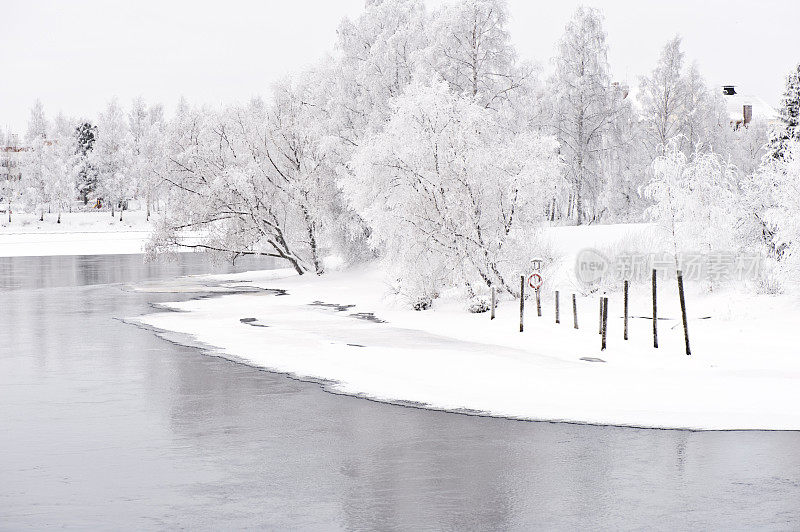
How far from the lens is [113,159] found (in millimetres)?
122000

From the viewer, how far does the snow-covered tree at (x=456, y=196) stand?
3047 cm

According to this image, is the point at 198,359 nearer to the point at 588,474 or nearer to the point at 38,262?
the point at 588,474

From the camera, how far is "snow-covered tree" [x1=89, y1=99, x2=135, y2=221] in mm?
117238

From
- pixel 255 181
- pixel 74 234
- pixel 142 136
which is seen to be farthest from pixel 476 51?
pixel 142 136

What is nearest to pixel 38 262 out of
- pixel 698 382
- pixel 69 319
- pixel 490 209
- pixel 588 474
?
pixel 69 319

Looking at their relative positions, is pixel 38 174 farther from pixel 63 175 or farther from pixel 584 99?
pixel 584 99

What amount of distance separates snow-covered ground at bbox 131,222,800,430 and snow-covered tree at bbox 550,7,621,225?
26511 millimetres

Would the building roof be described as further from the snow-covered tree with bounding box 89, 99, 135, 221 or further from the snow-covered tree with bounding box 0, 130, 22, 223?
the snow-covered tree with bounding box 0, 130, 22, 223

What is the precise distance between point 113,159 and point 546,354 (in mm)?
108749

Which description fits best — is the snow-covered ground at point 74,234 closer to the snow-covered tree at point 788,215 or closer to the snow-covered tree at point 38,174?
the snow-covered tree at point 38,174

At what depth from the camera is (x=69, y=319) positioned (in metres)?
29.5

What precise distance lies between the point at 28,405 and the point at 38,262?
1938 inches

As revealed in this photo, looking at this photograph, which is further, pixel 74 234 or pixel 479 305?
pixel 74 234

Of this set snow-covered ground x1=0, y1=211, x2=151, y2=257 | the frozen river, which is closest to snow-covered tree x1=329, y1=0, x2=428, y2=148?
the frozen river
